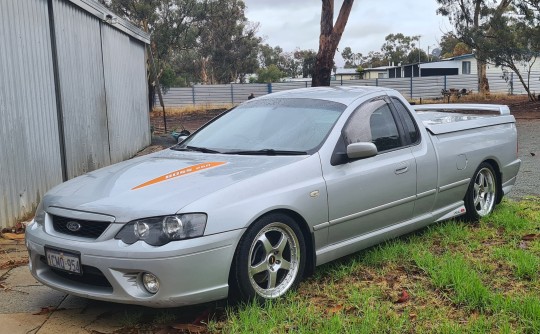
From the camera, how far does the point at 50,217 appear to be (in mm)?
3951

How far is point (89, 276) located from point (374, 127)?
269cm

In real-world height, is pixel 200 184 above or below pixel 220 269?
above

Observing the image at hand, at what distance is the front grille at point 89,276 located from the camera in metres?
3.55

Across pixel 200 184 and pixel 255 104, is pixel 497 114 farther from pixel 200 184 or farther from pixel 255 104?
pixel 200 184

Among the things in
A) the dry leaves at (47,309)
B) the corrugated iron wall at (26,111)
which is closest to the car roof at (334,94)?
the dry leaves at (47,309)

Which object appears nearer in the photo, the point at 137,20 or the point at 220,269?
the point at 220,269

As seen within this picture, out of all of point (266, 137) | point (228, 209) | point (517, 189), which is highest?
point (266, 137)

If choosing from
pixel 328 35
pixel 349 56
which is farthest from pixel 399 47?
pixel 328 35

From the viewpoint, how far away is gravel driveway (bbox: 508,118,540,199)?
8039mm

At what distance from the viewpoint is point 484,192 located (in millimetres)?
6332

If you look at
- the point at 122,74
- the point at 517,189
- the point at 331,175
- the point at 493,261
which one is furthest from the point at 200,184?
the point at 122,74

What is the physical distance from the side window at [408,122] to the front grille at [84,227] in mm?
2963

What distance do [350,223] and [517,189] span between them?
4.71 m

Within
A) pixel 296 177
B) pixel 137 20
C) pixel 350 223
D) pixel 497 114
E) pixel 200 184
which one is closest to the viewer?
pixel 200 184
